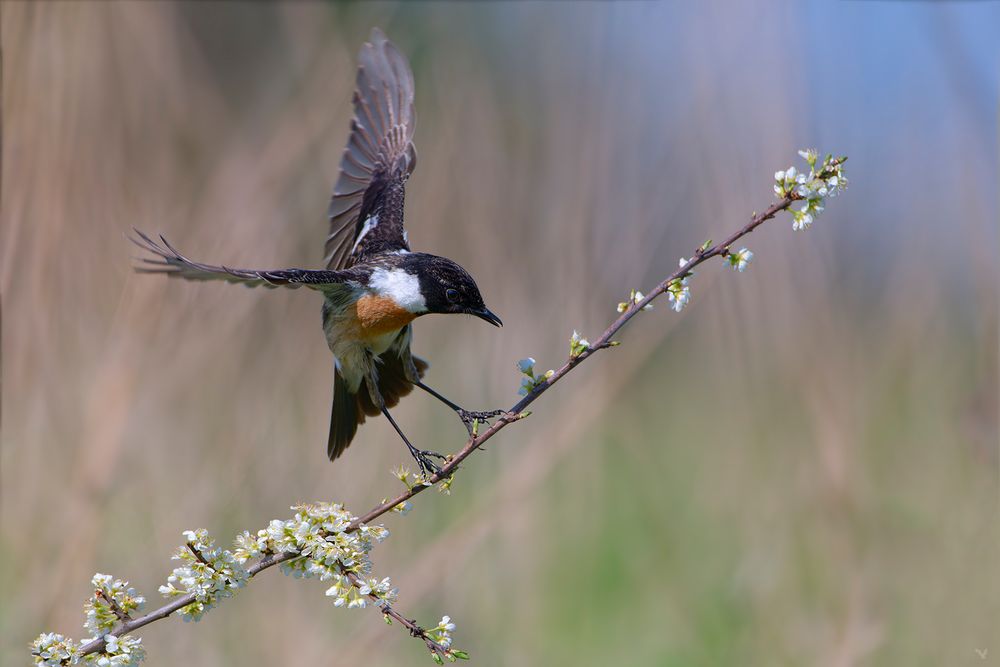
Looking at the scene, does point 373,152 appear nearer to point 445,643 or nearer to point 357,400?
point 357,400

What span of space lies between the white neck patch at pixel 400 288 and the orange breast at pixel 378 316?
2cm

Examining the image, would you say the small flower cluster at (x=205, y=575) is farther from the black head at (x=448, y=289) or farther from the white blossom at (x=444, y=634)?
the black head at (x=448, y=289)

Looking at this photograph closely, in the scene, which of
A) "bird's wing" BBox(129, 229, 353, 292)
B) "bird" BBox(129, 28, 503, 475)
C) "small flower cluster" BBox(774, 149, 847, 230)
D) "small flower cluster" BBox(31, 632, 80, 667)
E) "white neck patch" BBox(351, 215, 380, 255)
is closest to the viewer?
"small flower cluster" BBox(31, 632, 80, 667)

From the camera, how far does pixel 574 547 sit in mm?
4004

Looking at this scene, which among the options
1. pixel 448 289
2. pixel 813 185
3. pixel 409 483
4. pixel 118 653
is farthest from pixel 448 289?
pixel 118 653

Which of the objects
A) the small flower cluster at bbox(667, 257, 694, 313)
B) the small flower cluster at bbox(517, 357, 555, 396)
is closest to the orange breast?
the small flower cluster at bbox(517, 357, 555, 396)

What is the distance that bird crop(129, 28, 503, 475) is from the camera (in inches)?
108

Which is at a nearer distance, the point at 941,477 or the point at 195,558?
the point at 195,558

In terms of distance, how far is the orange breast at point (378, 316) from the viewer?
9.25ft

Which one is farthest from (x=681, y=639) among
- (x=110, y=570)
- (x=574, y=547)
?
(x=110, y=570)

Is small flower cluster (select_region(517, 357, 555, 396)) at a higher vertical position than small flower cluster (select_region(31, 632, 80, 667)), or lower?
higher

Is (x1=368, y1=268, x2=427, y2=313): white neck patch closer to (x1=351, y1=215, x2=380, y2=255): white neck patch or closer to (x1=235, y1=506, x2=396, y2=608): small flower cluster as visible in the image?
(x1=351, y1=215, x2=380, y2=255): white neck patch

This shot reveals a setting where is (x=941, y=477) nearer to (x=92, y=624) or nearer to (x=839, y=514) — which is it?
(x=839, y=514)

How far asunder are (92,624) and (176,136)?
3244 mm
